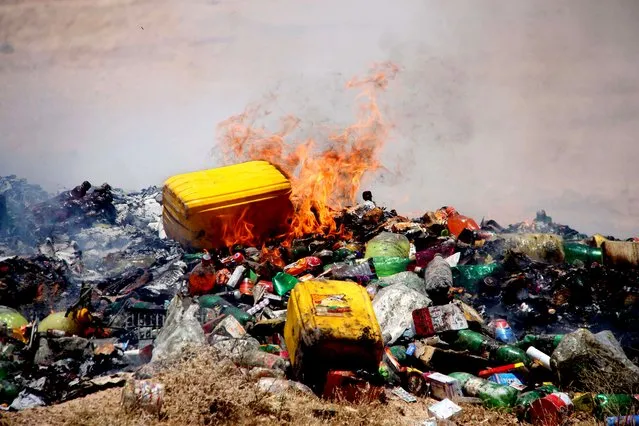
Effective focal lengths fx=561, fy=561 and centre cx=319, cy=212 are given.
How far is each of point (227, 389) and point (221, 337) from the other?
3.45 ft

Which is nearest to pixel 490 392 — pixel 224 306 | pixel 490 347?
pixel 490 347

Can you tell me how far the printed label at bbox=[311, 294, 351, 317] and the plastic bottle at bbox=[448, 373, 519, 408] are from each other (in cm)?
115

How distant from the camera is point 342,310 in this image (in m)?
4.43

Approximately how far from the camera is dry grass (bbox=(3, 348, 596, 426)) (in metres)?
3.66

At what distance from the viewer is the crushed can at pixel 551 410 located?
3.99 m

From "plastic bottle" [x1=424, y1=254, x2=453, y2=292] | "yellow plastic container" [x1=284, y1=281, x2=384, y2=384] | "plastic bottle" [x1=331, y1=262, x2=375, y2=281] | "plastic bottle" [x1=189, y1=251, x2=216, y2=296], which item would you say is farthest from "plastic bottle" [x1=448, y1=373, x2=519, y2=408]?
"plastic bottle" [x1=189, y1=251, x2=216, y2=296]

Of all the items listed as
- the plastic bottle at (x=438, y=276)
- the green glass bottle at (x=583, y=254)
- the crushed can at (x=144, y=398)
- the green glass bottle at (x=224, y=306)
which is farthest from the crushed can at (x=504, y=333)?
the crushed can at (x=144, y=398)

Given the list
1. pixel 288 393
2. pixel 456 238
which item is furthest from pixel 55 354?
pixel 456 238

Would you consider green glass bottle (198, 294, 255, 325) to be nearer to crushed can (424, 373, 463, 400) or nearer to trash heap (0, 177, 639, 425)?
trash heap (0, 177, 639, 425)

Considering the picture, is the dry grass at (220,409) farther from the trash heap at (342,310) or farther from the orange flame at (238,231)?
the orange flame at (238,231)

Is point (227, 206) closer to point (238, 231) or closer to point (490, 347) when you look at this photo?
point (238, 231)

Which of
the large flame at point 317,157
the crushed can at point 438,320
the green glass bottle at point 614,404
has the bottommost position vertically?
the green glass bottle at point 614,404

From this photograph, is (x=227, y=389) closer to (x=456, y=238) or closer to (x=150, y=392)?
(x=150, y=392)

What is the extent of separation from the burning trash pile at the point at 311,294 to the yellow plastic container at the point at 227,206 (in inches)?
1.0
